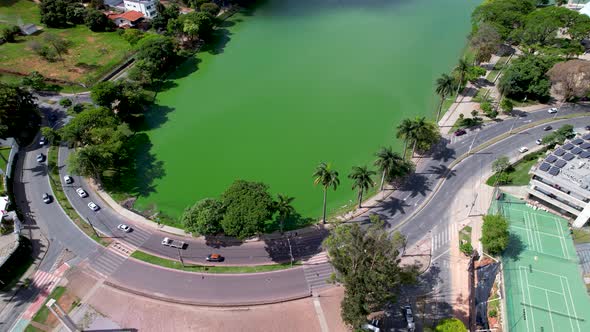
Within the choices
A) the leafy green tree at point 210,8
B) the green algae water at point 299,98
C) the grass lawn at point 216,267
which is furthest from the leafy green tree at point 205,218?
the leafy green tree at point 210,8

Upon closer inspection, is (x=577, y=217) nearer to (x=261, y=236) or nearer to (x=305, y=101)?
(x=261, y=236)

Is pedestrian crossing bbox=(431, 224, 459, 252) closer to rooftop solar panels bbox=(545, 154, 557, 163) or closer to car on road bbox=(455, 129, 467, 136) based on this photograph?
rooftop solar panels bbox=(545, 154, 557, 163)

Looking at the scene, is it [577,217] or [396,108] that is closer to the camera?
[577,217]

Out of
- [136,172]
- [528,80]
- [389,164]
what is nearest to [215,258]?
[136,172]

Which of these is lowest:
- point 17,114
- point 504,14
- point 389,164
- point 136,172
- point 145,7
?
point 17,114

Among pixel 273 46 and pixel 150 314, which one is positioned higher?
pixel 273 46

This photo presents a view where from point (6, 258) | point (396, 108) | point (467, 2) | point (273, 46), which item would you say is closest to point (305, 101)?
point (396, 108)

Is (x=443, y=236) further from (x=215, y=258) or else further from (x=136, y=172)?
(x=136, y=172)

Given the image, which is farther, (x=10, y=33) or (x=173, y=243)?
(x=10, y=33)
